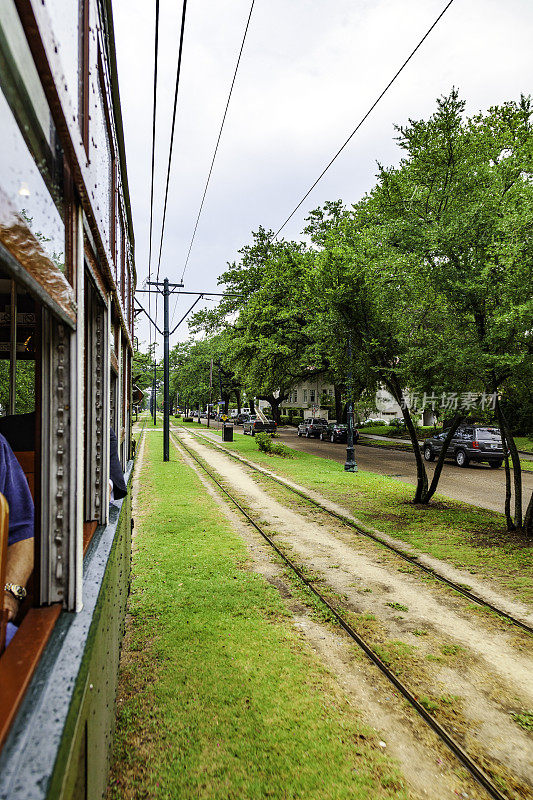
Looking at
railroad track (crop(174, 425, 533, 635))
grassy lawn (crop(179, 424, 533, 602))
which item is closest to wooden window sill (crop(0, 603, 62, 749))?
railroad track (crop(174, 425, 533, 635))

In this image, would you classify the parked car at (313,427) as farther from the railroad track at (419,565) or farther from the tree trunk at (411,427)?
the tree trunk at (411,427)

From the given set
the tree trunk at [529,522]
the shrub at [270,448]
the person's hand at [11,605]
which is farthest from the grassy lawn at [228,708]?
the shrub at [270,448]

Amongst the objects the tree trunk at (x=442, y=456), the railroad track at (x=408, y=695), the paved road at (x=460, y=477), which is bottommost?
the paved road at (x=460, y=477)

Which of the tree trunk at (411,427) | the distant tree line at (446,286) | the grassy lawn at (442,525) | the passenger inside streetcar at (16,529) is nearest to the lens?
the passenger inside streetcar at (16,529)

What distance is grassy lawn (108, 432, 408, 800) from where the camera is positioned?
275 cm

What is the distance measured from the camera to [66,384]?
6.12ft

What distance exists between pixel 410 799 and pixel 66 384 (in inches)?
107

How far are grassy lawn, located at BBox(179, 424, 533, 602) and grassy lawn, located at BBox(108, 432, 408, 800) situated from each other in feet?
→ 9.58

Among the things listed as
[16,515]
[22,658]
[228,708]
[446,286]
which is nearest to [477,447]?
[446,286]

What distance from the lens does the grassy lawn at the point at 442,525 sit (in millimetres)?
6602

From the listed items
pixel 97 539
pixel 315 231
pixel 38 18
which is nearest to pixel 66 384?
pixel 38 18

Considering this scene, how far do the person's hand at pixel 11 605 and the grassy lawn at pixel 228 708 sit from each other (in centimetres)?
140

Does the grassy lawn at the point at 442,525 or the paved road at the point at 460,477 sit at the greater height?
the grassy lawn at the point at 442,525

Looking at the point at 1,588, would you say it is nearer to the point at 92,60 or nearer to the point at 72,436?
the point at 72,436
